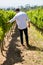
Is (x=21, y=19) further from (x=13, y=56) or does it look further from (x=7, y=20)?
(x=7, y=20)

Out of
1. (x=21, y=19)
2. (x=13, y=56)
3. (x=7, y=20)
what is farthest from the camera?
(x=7, y=20)

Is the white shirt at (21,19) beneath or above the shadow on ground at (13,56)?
above

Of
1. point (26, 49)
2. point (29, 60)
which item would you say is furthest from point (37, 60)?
point (26, 49)

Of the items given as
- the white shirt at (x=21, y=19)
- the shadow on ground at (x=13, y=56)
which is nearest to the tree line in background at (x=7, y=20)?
the white shirt at (x=21, y=19)

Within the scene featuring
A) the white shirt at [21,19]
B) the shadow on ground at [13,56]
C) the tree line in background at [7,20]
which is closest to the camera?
the shadow on ground at [13,56]

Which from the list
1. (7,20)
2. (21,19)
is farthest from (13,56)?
(7,20)

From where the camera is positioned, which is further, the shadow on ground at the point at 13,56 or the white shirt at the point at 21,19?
the white shirt at the point at 21,19

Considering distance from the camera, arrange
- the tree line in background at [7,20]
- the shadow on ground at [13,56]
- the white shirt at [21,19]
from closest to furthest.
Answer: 1. the shadow on ground at [13,56]
2. the white shirt at [21,19]
3. the tree line in background at [7,20]

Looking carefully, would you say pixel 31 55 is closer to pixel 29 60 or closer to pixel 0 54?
pixel 29 60

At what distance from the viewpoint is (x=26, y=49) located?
34.5 ft

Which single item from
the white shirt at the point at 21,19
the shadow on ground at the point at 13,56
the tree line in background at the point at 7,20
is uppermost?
the white shirt at the point at 21,19

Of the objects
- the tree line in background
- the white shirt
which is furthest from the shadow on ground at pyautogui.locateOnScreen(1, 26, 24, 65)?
the tree line in background

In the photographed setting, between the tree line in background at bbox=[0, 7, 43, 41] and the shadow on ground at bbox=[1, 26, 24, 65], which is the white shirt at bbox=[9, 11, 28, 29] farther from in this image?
the tree line in background at bbox=[0, 7, 43, 41]

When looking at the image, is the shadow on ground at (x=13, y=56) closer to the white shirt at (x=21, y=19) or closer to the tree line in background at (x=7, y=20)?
the white shirt at (x=21, y=19)
